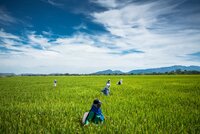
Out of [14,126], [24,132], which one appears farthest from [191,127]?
[14,126]

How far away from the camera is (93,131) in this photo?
15.4 ft

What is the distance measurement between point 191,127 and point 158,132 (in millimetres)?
1337

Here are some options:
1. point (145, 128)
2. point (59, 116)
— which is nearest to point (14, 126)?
point (59, 116)

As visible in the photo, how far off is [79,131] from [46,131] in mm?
990

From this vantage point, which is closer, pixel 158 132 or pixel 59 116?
pixel 158 132

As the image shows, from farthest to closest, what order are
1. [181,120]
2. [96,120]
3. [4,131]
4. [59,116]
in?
[59,116] < [181,120] < [96,120] < [4,131]

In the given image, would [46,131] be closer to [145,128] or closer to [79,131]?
[79,131]

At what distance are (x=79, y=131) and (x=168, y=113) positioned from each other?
408 cm

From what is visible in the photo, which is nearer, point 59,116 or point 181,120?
point 181,120

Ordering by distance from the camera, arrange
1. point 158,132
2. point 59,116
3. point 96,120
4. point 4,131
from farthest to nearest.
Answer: point 59,116 → point 96,120 → point 4,131 → point 158,132

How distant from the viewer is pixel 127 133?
14.9ft

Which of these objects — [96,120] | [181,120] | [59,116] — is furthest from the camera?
[59,116]


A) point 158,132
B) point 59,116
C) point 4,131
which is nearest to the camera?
point 158,132

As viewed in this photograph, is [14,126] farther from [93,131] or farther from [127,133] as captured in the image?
[127,133]
